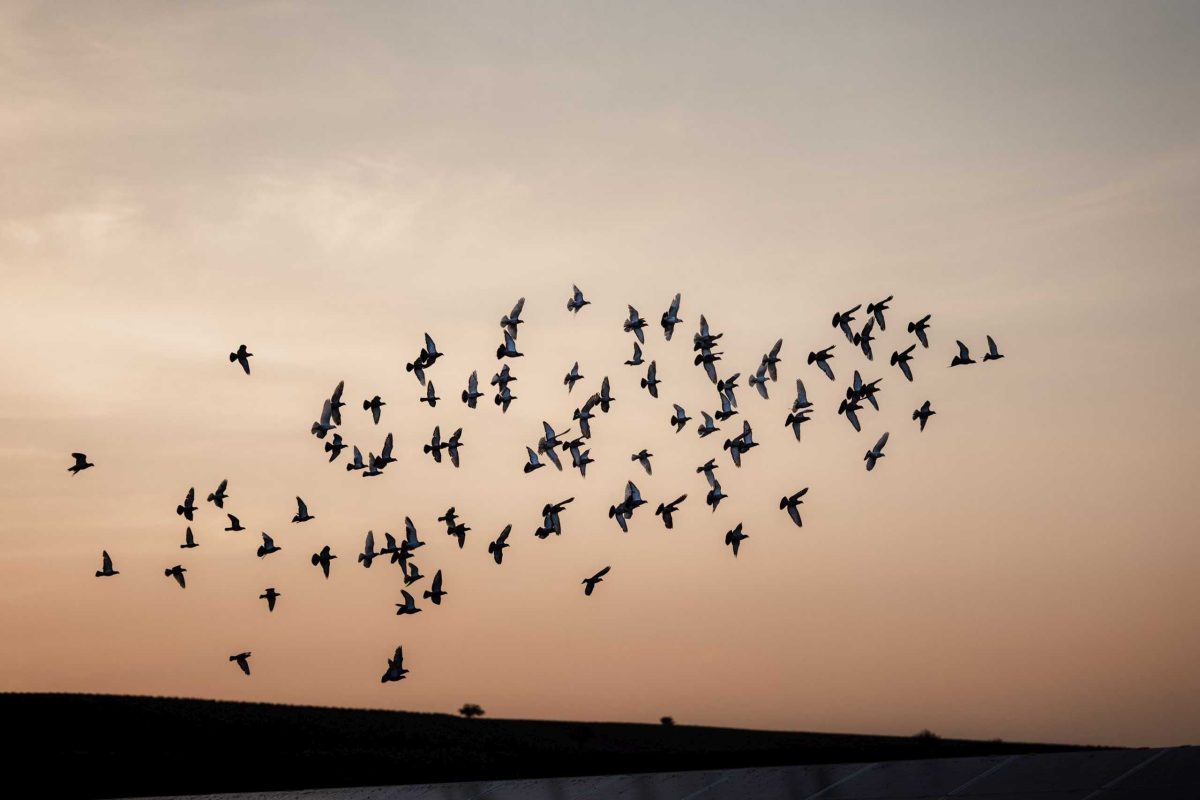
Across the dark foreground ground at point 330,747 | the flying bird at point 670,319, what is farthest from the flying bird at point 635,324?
the dark foreground ground at point 330,747

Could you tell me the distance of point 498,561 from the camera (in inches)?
2662

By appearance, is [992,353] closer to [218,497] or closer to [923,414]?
[923,414]

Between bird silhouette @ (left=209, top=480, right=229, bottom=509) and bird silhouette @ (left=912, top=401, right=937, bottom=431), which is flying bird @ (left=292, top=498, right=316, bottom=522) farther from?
bird silhouette @ (left=912, top=401, right=937, bottom=431)

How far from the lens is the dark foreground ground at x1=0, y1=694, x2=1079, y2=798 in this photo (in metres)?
74.3

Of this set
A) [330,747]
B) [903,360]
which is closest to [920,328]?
[903,360]

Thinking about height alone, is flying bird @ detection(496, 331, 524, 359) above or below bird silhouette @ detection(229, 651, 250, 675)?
above

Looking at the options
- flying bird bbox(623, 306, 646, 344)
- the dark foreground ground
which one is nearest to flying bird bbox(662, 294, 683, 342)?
flying bird bbox(623, 306, 646, 344)

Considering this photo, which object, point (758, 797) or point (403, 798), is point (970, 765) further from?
point (403, 798)

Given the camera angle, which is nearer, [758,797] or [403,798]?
[758,797]

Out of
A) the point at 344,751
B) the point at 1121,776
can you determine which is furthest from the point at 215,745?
the point at 1121,776

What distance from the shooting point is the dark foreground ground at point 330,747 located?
244 feet

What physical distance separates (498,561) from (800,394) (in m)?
17.9

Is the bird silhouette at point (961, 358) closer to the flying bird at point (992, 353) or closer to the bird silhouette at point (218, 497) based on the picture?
the flying bird at point (992, 353)

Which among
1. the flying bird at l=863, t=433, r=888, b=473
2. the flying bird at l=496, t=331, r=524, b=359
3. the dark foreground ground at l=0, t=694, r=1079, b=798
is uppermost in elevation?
the flying bird at l=496, t=331, r=524, b=359
